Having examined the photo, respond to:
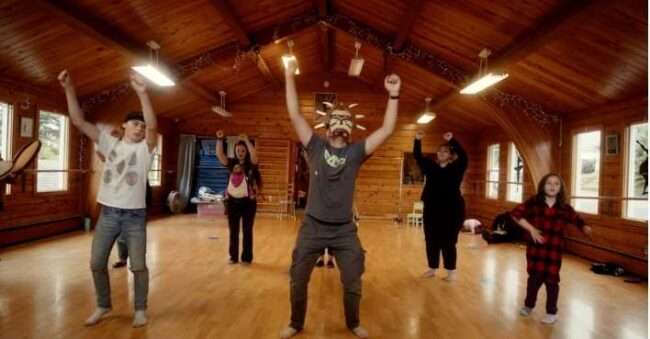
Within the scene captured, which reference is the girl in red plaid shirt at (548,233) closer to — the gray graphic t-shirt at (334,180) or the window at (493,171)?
the gray graphic t-shirt at (334,180)

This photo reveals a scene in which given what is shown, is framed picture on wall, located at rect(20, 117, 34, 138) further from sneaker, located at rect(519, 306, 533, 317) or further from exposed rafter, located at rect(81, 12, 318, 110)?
sneaker, located at rect(519, 306, 533, 317)

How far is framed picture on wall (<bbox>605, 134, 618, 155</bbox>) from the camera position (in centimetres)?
636

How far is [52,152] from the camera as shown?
754 cm

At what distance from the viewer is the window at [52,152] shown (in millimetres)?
7301

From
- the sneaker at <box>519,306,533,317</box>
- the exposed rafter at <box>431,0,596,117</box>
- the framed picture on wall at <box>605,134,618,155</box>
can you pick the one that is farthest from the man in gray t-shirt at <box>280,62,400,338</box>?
the framed picture on wall at <box>605,134,618,155</box>

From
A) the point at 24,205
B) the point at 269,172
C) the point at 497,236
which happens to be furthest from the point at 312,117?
the point at 24,205

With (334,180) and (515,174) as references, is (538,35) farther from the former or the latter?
(515,174)

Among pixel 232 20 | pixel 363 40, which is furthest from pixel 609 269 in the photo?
pixel 232 20

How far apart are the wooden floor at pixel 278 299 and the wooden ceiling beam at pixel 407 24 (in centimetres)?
334

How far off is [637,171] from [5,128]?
8703mm

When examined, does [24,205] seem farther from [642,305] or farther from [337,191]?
[642,305]

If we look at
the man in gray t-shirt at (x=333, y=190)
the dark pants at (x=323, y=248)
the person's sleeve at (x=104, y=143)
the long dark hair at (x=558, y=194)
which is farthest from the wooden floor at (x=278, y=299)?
the person's sleeve at (x=104, y=143)

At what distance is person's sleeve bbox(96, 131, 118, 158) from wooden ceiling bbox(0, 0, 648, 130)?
2540mm

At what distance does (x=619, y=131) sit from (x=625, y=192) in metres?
0.86
